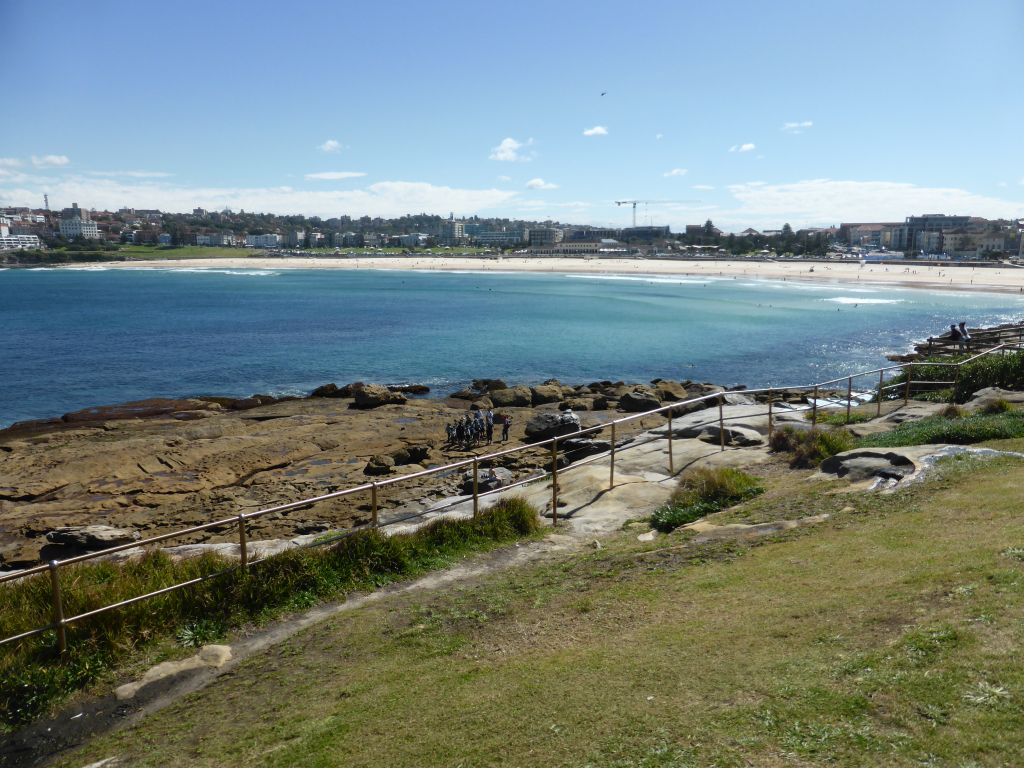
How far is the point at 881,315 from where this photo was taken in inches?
2709

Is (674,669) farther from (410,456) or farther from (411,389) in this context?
(411,389)

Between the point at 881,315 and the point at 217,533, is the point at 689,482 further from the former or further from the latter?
the point at 881,315

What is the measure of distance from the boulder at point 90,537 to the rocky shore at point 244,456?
0.10ft

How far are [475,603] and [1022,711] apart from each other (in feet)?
15.3

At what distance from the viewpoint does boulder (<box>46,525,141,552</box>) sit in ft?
47.8

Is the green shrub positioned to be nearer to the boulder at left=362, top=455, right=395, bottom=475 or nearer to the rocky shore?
the rocky shore

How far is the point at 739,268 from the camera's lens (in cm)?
14725

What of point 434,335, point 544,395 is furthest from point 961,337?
point 434,335

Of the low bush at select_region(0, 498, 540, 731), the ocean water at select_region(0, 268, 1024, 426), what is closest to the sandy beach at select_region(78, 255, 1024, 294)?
the ocean water at select_region(0, 268, 1024, 426)

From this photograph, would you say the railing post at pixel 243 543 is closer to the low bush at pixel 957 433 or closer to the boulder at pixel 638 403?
the low bush at pixel 957 433

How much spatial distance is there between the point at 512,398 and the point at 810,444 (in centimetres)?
1957

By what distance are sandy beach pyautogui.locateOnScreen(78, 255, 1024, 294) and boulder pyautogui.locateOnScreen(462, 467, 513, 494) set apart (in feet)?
293

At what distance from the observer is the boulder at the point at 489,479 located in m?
17.1

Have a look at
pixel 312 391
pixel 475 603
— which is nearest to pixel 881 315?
pixel 312 391
